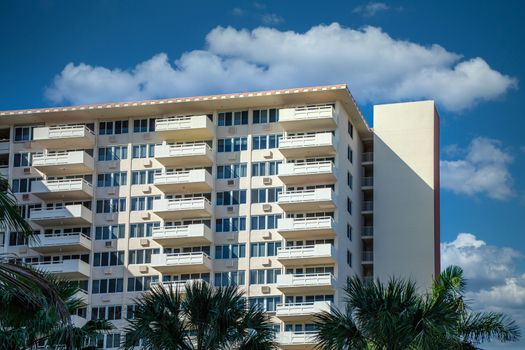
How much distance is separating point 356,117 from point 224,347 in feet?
159

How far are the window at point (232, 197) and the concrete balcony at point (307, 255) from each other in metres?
6.18

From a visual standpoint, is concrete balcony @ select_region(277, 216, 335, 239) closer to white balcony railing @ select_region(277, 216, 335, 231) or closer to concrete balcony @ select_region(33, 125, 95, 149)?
white balcony railing @ select_region(277, 216, 335, 231)

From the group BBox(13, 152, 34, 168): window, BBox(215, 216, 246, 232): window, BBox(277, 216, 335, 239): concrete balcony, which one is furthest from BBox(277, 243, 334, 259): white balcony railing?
BBox(13, 152, 34, 168): window

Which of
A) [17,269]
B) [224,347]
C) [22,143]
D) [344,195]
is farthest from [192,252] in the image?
[17,269]

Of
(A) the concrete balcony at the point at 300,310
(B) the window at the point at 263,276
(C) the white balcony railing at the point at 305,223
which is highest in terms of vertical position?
(C) the white balcony railing at the point at 305,223

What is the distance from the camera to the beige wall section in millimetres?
93500

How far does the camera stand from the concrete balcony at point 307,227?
88.2 meters

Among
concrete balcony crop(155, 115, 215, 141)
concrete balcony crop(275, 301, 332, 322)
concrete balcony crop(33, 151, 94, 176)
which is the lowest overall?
concrete balcony crop(275, 301, 332, 322)

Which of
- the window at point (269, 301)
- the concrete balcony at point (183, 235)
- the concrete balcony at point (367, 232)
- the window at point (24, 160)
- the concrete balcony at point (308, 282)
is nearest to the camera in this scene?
the concrete balcony at point (308, 282)

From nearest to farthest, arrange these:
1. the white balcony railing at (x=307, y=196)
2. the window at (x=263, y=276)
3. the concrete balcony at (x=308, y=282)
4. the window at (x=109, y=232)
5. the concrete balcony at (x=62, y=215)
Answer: the concrete balcony at (x=308, y=282) → the white balcony railing at (x=307, y=196) → the window at (x=263, y=276) → the concrete balcony at (x=62, y=215) → the window at (x=109, y=232)

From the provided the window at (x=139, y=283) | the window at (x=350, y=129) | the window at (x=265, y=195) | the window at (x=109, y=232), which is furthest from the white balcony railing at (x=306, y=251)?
the window at (x=109, y=232)

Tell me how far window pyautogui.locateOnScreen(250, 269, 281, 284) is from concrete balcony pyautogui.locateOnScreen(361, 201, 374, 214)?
1125 centimetres

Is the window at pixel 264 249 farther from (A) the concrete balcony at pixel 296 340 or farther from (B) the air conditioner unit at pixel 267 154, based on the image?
(A) the concrete balcony at pixel 296 340

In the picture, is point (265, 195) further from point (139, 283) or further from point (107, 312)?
point (107, 312)
